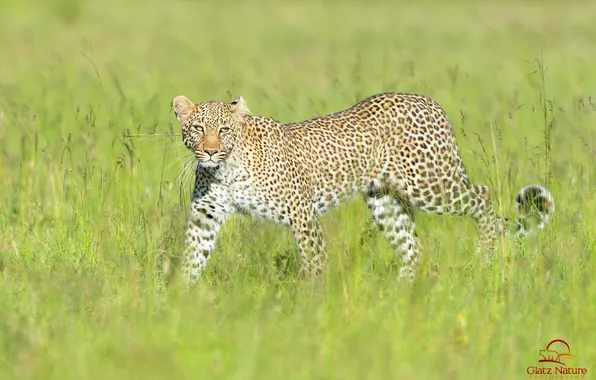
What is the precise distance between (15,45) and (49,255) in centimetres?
1564

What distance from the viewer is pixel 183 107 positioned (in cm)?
752

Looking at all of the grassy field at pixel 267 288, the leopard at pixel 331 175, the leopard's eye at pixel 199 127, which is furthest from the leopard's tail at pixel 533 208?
the leopard's eye at pixel 199 127

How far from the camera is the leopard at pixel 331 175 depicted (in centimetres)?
742

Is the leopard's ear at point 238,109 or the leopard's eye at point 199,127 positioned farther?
the leopard's ear at point 238,109

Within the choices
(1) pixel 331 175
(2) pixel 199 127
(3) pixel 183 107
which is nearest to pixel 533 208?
(1) pixel 331 175

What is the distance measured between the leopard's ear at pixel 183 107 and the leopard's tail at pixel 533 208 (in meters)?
2.27

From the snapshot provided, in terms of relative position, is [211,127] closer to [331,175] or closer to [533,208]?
[331,175]

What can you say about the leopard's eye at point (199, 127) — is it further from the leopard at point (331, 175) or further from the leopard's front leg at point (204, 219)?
the leopard's front leg at point (204, 219)

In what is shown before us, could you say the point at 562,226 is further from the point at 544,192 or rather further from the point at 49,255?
the point at 49,255

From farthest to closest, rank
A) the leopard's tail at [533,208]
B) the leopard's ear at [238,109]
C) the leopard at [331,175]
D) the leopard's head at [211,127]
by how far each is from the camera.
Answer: the leopard's tail at [533,208] → the leopard's ear at [238,109] → the leopard at [331,175] → the leopard's head at [211,127]

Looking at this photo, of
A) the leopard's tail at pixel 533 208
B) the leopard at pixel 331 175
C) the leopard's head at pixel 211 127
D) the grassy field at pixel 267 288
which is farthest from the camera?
the leopard's tail at pixel 533 208

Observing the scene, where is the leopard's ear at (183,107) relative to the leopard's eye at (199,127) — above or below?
above

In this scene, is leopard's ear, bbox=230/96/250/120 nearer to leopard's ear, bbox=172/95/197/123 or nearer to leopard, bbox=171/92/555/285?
leopard, bbox=171/92/555/285

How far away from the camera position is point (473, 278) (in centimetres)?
694
